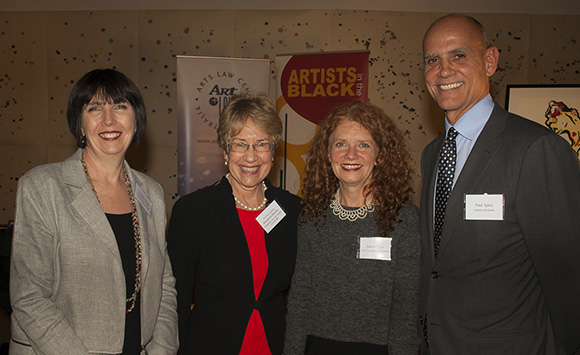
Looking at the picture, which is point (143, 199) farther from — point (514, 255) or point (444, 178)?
point (514, 255)

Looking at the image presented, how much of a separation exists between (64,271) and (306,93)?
410cm

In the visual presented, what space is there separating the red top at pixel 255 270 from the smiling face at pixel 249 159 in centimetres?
18

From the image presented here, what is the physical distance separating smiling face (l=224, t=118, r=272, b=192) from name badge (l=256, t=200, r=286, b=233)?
155 mm

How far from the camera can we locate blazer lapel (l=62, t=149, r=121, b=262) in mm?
1643

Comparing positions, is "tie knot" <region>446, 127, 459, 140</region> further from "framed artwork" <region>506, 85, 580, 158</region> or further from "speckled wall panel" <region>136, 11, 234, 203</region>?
"speckled wall panel" <region>136, 11, 234, 203</region>

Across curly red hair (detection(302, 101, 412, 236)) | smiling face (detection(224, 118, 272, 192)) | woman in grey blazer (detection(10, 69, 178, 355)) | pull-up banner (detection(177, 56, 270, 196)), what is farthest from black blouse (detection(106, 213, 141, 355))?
pull-up banner (detection(177, 56, 270, 196))

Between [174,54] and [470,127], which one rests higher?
[174,54]

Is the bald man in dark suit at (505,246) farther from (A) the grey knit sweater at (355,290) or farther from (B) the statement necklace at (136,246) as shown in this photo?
(B) the statement necklace at (136,246)

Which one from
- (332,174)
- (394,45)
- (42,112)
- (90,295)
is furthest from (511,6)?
(42,112)

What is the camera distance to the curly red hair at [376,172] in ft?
6.44

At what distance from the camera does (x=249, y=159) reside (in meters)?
2.16

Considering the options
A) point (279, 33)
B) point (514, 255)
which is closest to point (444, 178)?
point (514, 255)

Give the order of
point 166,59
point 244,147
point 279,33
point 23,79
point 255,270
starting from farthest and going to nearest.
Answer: point 23,79, point 166,59, point 279,33, point 244,147, point 255,270

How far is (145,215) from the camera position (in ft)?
6.27
